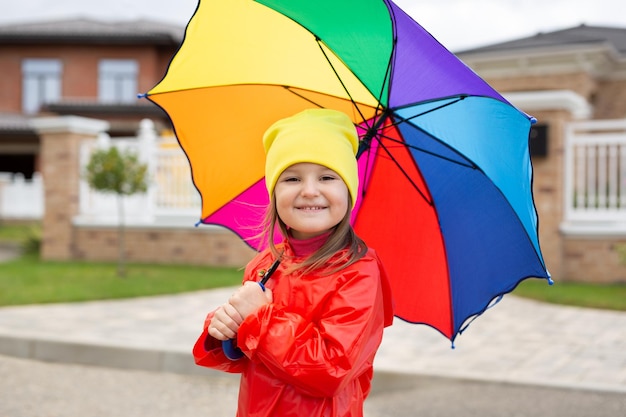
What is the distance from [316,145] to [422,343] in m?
4.99

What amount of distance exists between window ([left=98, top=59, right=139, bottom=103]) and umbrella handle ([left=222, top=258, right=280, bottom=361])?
31253 millimetres

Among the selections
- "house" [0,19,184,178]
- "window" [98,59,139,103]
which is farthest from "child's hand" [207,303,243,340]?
"window" [98,59,139,103]

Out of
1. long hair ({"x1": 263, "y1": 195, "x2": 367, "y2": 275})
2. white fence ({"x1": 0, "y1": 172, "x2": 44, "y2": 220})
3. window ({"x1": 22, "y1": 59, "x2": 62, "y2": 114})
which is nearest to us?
long hair ({"x1": 263, "y1": 195, "x2": 367, "y2": 275})

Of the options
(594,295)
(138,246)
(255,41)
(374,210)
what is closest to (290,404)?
(374,210)

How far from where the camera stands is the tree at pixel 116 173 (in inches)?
450

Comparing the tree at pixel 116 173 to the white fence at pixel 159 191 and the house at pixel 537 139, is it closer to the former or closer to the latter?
the white fence at pixel 159 191

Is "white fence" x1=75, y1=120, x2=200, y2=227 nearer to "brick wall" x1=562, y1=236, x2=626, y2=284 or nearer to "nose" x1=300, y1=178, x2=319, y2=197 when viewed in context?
"brick wall" x1=562, y1=236, x2=626, y2=284

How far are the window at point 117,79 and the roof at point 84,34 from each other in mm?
959

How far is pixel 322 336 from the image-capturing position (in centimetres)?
209

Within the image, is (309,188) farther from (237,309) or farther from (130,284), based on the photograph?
(130,284)

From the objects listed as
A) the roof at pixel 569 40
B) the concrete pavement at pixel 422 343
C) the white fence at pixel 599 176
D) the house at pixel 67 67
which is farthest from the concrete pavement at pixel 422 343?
the house at pixel 67 67

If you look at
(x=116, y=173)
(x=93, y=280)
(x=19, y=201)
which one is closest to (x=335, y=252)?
(x=93, y=280)

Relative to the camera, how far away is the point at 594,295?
30.9 ft

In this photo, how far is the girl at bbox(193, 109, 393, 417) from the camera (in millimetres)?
2072
